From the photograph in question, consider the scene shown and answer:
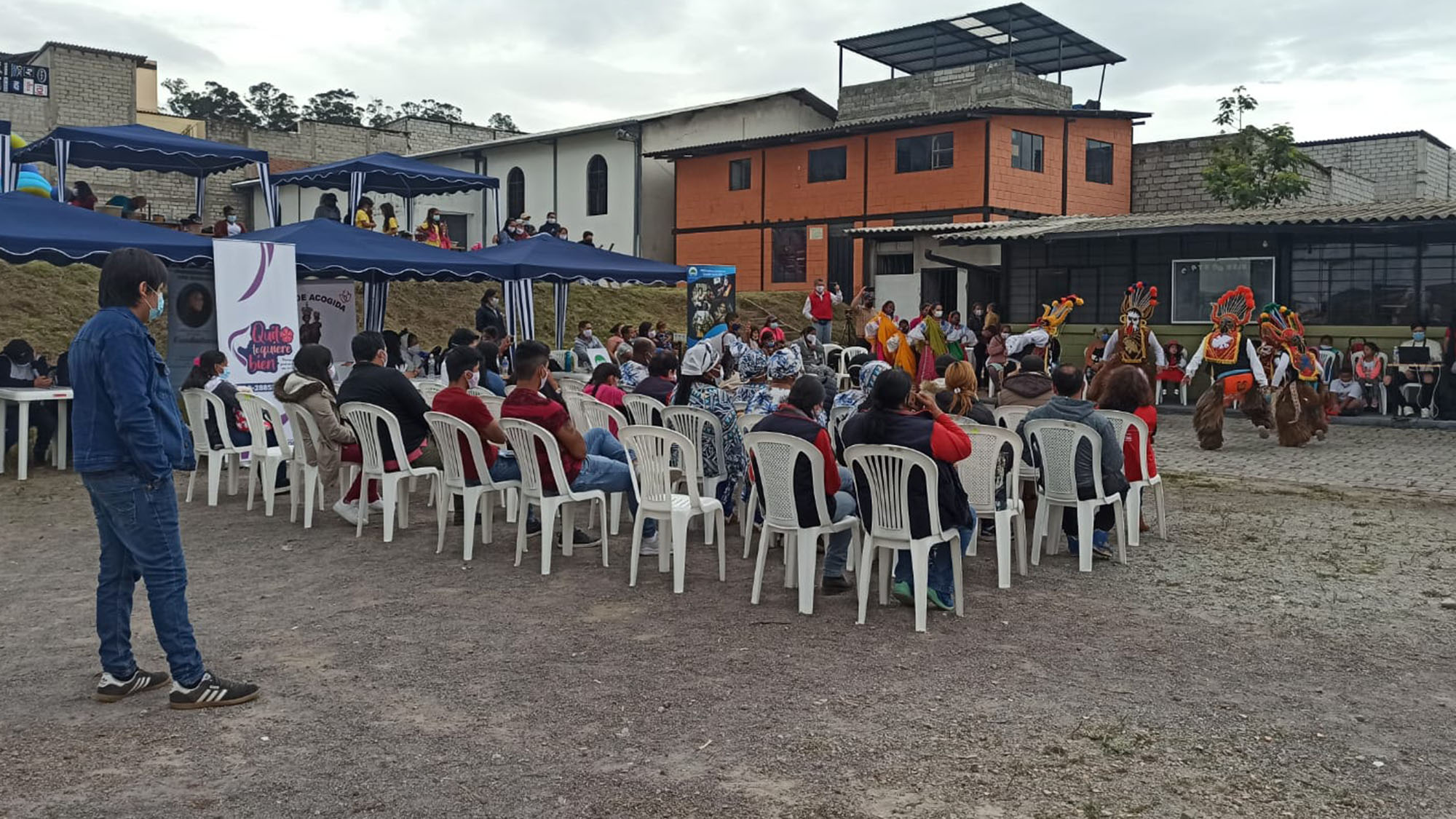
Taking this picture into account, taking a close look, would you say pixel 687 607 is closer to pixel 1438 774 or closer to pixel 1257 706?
pixel 1257 706

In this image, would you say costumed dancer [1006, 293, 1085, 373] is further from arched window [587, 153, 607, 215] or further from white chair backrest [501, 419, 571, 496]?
arched window [587, 153, 607, 215]

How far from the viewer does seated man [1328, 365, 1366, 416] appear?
620 inches

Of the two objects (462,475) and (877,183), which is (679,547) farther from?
(877,183)

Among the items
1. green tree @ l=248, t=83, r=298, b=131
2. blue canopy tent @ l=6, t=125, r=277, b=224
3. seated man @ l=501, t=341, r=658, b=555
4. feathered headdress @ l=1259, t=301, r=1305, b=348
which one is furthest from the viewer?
green tree @ l=248, t=83, r=298, b=131

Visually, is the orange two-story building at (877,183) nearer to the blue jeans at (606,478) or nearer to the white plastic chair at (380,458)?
the blue jeans at (606,478)

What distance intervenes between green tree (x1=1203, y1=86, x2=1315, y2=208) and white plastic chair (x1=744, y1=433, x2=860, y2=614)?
24.2 meters

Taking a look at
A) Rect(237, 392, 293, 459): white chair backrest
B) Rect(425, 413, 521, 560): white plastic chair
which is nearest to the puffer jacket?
Rect(237, 392, 293, 459): white chair backrest

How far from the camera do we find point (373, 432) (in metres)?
7.46

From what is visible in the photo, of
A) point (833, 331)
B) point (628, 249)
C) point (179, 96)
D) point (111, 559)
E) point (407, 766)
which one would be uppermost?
point (179, 96)

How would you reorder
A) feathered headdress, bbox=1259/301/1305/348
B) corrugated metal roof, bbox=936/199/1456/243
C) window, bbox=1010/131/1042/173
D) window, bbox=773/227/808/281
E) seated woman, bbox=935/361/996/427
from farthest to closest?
window, bbox=773/227/808/281, window, bbox=1010/131/1042/173, corrugated metal roof, bbox=936/199/1456/243, feathered headdress, bbox=1259/301/1305/348, seated woman, bbox=935/361/996/427

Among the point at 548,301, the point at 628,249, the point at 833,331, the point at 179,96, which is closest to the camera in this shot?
the point at 833,331

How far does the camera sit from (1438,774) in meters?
3.63

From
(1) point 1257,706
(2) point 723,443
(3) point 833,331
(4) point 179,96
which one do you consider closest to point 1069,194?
(3) point 833,331

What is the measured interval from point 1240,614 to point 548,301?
22.2 m
